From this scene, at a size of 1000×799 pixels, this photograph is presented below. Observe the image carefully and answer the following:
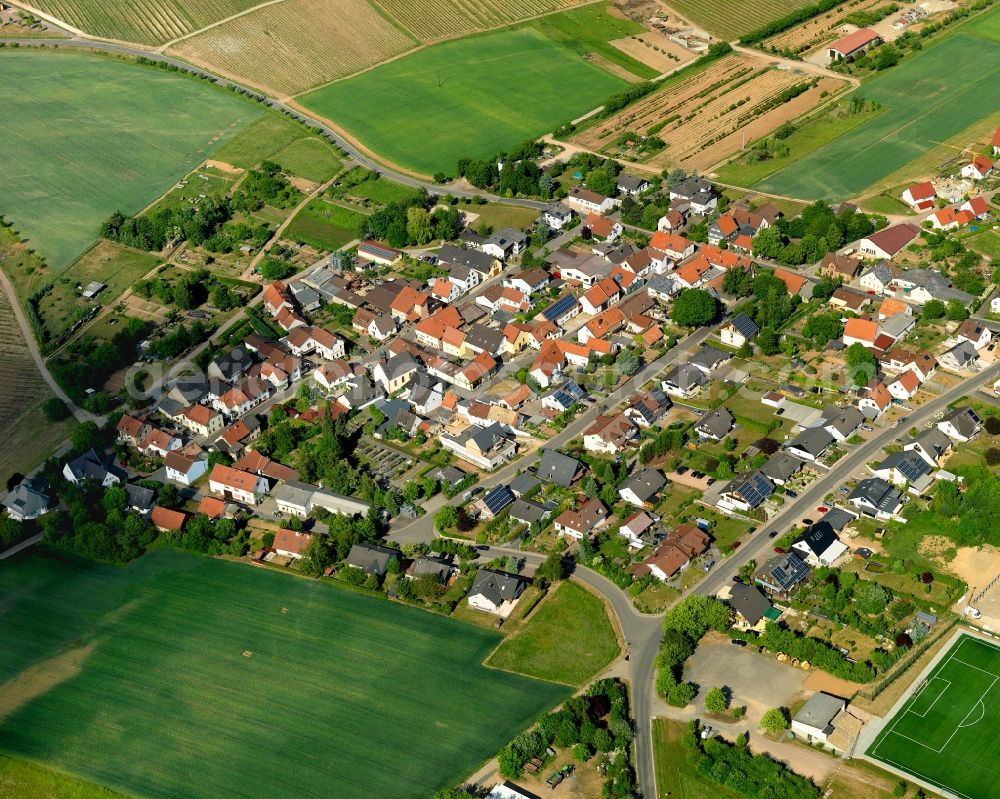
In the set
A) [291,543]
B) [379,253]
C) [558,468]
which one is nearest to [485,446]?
[558,468]

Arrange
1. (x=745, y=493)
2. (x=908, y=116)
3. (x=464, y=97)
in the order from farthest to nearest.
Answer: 1. (x=464, y=97)
2. (x=908, y=116)
3. (x=745, y=493)

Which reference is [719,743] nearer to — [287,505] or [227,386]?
[287,505]

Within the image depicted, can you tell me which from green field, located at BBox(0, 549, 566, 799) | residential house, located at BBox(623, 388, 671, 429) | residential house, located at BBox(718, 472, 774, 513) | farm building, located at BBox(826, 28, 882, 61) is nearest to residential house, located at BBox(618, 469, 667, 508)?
residential house, located at BBox(718, 472, 774, 513)

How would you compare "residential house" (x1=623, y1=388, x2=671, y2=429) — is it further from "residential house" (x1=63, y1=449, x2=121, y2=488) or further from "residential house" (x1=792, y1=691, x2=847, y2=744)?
"residential house" (x1=63, y1=449, x2=121, y2=488)

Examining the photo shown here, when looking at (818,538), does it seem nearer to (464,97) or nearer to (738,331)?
(738,331)

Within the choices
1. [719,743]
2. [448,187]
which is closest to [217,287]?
[448,187]
